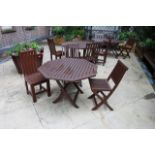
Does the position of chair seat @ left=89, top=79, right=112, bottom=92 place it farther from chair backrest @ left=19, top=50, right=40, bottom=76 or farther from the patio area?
chair backrest @ left=19, top=50, right=40, bottom=76

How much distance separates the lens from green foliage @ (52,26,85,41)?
834 cm

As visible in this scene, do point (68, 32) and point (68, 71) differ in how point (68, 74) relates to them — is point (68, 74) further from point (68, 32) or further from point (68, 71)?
point (68, 32)

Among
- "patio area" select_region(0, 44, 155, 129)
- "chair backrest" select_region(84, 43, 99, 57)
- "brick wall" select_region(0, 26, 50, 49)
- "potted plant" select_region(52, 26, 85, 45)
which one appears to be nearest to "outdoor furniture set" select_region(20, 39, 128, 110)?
"patio area" select_region(0, 44, 155, 129)

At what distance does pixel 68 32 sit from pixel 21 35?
8.20 feet

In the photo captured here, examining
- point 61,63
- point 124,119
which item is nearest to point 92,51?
point 61,63

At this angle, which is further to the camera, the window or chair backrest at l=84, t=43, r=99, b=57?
the window

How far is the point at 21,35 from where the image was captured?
7.56 meters

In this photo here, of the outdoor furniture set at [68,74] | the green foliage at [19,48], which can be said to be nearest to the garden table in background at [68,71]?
the outdoor furniture set at [68,74]

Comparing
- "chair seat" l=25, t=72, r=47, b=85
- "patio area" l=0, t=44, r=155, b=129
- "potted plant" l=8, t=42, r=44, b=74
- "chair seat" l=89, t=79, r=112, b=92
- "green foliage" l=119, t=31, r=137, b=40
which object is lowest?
"patio area" l=0, t=44, r=155, b=129

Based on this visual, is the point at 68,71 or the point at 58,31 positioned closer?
the point at 68,71

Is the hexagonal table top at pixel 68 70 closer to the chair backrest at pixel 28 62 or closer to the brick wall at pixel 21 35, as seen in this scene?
the chair backrest at pixel 28 62

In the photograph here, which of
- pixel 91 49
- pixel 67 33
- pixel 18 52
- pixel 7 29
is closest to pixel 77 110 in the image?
pixel 91 49

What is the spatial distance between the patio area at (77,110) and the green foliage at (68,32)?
4.51 m

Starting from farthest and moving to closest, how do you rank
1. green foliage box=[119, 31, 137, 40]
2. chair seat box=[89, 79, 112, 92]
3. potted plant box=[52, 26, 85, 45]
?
potted plant box=[52, 26, 85, 45]
green foliage box=[119, 31, 137, 40]
chair seat box=[89, 79, 112, 92]
